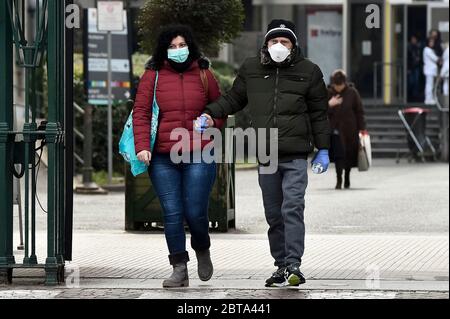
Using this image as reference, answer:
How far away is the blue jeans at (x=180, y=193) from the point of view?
9273 millimetres

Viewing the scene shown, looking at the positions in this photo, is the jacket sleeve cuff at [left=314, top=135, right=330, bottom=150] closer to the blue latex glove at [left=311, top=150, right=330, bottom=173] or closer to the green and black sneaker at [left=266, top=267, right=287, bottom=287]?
the blue latex glove at [left=311, top=150, right=330, bottom=173]

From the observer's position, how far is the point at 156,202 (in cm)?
1349

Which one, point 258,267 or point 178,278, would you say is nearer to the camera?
point 178,278

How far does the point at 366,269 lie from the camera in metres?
10.4

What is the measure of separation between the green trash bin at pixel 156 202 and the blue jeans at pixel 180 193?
3783mm

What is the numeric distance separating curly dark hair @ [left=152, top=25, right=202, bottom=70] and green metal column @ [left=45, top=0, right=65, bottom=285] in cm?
73

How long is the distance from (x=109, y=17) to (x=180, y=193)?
10.4 meters

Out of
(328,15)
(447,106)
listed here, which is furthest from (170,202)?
(328,15)

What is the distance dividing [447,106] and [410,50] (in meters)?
6.10

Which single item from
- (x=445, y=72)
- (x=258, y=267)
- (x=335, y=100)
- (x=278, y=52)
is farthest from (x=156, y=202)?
(x=445, y=72)

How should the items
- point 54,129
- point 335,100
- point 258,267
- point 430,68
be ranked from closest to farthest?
1. point 54,129
2. point 258,267
3. point 335,100
4. point 430,68

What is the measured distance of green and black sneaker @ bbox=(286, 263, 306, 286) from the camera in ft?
29.8

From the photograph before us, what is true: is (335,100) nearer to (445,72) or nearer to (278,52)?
(278,52)

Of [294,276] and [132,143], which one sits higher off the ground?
[132,143]
